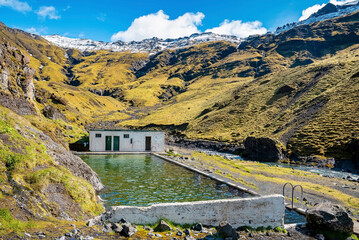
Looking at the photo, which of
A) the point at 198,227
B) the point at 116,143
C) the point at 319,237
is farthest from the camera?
the point at 116,143

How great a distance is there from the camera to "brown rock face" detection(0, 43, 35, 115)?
25.2 m

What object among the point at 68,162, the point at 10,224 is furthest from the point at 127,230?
the point at 68,162

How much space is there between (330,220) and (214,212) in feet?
21.0

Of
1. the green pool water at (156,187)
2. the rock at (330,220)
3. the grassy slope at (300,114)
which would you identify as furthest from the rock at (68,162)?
the grassy slope at (300,114)

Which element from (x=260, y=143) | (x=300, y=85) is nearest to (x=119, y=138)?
(x=260, y=143)

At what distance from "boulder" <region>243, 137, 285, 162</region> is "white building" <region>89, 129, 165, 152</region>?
22.0 m

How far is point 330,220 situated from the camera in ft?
40.8

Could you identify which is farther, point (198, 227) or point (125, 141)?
point (125, 141)

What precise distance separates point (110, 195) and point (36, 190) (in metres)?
7.75

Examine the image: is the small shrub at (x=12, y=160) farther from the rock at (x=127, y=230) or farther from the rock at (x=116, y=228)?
the rock at (x=127, y=230)

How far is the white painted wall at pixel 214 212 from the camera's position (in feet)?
36.1

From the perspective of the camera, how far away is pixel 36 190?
10008mm

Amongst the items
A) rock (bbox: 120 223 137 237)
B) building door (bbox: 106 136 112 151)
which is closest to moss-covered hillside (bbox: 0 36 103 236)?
rock (bbox: 120 223 137 237)

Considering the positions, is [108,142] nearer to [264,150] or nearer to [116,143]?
[116,143]
